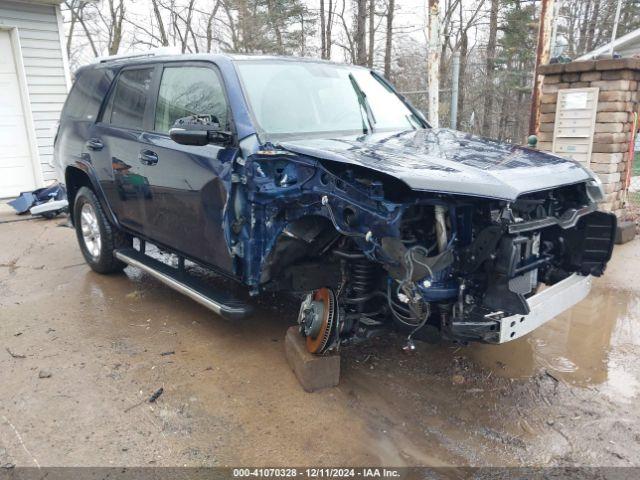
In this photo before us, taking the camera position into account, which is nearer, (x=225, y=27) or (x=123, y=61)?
(x=123, y=61)

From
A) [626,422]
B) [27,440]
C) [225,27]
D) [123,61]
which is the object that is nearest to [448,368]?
[626,422]

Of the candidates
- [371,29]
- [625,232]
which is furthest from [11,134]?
[371,29]

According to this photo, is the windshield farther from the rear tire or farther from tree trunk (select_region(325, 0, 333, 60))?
tree trunk (select_region(325, 0, 333, 60))

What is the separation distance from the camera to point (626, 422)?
296cm

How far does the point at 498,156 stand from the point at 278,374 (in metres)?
1.99

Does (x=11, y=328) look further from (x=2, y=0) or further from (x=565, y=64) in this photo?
(x=2, y=0)

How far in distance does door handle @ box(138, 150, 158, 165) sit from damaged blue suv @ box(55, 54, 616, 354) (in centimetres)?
2

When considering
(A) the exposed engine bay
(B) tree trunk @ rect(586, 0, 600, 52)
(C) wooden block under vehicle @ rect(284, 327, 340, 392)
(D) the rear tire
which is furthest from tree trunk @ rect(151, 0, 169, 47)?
(C) wooden block under vehicle @ rect(284, 327, 340, 392)

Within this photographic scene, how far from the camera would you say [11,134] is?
31.6 ft

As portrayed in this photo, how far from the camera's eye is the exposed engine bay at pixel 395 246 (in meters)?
2.65

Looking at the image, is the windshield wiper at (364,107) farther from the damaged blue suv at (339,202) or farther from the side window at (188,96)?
the side window at (188,96)

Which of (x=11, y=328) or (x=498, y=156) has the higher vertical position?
(x=498, y=156)

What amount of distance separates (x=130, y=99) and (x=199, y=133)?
167 centimetres

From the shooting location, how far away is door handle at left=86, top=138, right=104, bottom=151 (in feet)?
15.7
